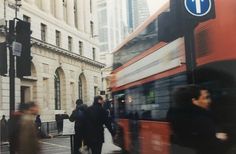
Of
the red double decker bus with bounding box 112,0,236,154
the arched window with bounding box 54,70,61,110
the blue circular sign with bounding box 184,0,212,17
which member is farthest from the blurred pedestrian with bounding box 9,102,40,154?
the arched window with bounding box 54,70,61,110

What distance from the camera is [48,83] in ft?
125

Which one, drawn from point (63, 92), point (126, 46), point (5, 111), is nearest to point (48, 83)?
point (63, 92)

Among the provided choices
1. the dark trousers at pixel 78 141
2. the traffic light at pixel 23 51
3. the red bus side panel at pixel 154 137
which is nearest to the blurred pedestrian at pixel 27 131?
the traffic light at pixel 23 51

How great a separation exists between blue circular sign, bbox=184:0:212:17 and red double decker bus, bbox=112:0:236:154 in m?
1.17

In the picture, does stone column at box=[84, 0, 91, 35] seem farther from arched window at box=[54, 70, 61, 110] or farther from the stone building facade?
arched window at box=[54, 70, 61, 110]

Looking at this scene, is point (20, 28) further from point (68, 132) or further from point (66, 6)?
point (66, 6)

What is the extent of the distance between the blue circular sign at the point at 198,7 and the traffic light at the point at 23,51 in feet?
10.3

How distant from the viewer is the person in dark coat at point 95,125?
10453 mm

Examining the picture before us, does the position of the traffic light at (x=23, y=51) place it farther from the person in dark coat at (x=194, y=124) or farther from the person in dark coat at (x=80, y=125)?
the person in dark coat at (x=194, y=124)

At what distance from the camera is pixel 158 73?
393 inches

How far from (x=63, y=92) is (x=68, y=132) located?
97.1 feet

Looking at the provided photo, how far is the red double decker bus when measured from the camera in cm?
727

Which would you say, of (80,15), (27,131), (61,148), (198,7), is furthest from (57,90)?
(198,7)

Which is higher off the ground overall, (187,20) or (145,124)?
(187,20)
